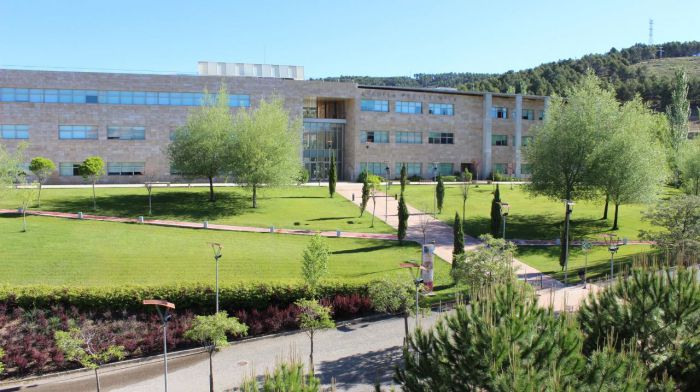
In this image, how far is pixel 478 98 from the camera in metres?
77.6

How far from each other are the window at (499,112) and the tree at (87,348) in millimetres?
67961

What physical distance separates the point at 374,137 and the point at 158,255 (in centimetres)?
4611

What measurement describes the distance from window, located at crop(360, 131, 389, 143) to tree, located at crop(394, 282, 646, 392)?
60.6 metres

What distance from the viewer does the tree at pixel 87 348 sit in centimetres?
1638

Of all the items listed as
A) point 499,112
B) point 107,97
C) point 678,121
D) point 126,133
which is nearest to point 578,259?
point 499,112

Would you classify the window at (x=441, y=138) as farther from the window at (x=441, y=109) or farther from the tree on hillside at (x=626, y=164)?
the tree on hillside at (x=626, y=164)

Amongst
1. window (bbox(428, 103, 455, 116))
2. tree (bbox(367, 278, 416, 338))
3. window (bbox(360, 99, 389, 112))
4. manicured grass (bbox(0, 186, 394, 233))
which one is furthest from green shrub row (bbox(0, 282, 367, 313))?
window (bbox(428, 103, 455, 116))

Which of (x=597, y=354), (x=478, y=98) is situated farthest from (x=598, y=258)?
(x=478, y=98)

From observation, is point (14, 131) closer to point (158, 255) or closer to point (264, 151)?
point (264, 151)

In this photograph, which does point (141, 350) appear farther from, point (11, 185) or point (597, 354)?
point (11, 185)

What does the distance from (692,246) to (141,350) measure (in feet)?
81.3

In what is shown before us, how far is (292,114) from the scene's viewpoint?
67.7 metres

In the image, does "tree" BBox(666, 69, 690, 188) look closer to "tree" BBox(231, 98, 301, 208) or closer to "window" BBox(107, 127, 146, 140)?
"tree" BBox(231, 98, 301, 208)

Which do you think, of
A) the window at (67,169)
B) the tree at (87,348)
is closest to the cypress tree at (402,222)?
the tree at (87,348)
